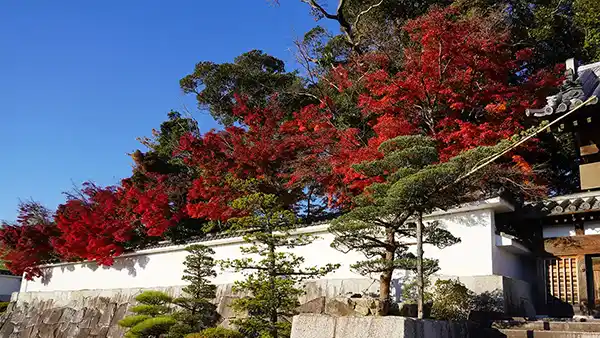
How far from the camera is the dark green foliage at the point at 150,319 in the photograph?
1224 cm

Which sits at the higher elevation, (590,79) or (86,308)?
(590,79)

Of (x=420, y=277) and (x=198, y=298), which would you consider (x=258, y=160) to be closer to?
(x=198, y=298)

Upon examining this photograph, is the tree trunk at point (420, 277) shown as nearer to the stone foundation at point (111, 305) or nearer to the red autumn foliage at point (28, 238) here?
the stone foundation at point (111, 305)

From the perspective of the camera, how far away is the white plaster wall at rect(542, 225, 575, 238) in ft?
39.8

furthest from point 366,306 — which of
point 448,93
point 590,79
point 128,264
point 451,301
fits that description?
point 128,264

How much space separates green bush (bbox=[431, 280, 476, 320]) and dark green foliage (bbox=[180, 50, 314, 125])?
15.6 m

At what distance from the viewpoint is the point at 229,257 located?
15.5 metres

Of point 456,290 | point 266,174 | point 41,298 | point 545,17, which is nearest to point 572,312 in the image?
point 456,290

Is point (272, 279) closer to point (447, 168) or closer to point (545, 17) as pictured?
point (447, 168)

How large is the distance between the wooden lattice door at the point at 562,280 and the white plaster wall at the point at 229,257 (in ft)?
7.76

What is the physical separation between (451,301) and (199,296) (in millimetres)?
6768

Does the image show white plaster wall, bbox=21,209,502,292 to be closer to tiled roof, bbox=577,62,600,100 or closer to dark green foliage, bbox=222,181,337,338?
dark green foliage, bbox=222,181,337,338

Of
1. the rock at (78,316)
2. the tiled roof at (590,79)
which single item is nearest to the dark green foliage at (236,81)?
the rock at (78,316)

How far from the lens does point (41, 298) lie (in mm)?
22625
